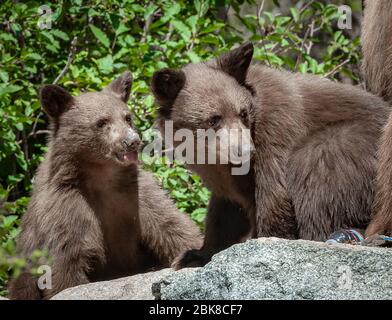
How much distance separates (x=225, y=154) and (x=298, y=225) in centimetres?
67

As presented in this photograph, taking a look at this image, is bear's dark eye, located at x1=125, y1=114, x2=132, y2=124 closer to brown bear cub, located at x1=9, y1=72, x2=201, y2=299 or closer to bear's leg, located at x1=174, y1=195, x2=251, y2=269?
brown bear cub, located at x1=9, y1=72, x2=201, y2=299

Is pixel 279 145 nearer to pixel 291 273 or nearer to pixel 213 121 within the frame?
pixel 213 121

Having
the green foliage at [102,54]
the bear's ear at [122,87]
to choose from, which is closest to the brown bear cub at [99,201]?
the bear's ear at [122,87]

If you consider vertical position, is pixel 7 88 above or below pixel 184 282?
above

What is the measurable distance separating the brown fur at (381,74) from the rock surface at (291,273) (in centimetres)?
89

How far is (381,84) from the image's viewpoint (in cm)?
683

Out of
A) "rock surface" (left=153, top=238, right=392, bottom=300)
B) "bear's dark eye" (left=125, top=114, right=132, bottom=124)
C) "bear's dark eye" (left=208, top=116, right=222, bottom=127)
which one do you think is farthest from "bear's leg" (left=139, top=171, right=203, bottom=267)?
"rock surface" (left=153, top=238, right=392, bottom=300)

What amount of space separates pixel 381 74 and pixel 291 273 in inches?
95.2

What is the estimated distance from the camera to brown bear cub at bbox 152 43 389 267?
20.1 feet

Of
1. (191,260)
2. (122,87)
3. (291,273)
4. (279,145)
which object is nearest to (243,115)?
(279,145)

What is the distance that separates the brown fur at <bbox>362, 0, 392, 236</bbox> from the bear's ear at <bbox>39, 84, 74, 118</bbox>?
7.43ft

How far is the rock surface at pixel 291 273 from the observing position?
15.8 feet

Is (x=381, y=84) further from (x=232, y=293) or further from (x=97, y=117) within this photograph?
(x=232, y=293)

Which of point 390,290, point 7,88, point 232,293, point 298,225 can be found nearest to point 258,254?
point 232,293
